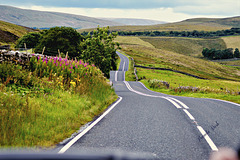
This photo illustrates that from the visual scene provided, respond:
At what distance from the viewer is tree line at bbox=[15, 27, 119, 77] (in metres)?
44.6

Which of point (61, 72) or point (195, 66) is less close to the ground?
point (61, 72)

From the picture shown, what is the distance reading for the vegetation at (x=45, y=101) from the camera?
5.88 metres

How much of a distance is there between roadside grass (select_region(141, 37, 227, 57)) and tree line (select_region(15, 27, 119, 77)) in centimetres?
9143

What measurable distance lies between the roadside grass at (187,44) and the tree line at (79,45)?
9143 cm

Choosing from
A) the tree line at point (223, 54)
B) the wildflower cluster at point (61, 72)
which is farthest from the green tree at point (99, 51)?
the tree line at point (223, 54)

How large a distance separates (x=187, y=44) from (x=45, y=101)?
6203 inches

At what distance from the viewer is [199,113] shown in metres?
10.2

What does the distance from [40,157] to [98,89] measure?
40.5 feet

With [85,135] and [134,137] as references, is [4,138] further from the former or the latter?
[134,137]

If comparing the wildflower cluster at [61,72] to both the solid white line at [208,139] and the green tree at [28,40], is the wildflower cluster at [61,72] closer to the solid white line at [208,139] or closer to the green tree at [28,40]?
the solid white line at [208,139]

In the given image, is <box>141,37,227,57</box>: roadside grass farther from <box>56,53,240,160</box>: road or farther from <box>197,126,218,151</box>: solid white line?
<box>197,126,218,151</box>: solid white line

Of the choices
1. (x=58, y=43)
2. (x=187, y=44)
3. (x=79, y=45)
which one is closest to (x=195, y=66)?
(x=79, y=45)

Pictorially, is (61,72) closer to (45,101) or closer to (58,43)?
(45,101)

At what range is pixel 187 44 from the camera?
15712cm
